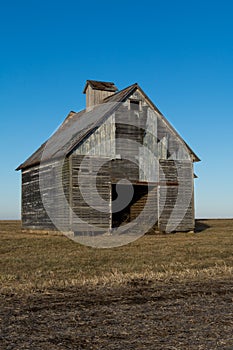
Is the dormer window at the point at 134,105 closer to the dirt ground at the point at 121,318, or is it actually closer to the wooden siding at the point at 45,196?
the wooden siding at the point at 45,196

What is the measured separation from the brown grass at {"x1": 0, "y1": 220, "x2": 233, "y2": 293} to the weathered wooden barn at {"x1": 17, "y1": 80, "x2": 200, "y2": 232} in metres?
5.95

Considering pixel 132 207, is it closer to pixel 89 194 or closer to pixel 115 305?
pixel 89 194

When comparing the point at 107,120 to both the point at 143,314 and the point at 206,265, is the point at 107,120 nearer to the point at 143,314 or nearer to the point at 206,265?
the point at 206,265

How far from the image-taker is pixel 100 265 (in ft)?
45.8

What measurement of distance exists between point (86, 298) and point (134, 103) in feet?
72.5

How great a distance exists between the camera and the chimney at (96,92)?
33.4 metres

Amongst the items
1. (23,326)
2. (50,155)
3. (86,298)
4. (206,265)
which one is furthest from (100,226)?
(23,326)

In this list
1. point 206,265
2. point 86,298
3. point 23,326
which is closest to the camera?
point 23,326

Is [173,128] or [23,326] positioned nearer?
[23,326]

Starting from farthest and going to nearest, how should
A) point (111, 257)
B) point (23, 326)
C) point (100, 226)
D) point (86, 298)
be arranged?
point (100, 226) → point (111, 257) → point (86, 298) → point (23, 326)

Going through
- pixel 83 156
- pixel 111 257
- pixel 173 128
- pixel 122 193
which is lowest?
pixel 111 257

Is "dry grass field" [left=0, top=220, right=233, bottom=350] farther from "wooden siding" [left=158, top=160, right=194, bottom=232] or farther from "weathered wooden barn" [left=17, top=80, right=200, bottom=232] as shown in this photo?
"wooden siding" [left=158, top=160, right=194, bottom=232]

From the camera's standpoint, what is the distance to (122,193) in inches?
1302

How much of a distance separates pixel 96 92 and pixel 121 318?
27786mm
